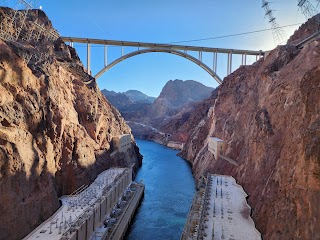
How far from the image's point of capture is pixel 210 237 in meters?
25.4

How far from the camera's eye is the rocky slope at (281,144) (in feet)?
66.2

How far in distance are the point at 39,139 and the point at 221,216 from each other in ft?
69.7

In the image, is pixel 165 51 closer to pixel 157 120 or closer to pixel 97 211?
pixel 97 211

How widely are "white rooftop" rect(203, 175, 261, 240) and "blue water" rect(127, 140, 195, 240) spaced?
809cm

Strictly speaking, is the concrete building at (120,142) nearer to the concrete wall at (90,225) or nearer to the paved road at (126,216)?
the paved road at (126,216)

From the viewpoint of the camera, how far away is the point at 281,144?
3025 centimetres

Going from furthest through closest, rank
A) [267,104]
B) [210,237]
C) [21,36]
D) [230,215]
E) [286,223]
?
[21,36] < [267,104] < [230,215] < [210,237] < [286,223]

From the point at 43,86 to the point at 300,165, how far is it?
29.3 metres

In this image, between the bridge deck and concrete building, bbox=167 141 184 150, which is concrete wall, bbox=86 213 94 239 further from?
concrete building, bbox=167 141 184 150

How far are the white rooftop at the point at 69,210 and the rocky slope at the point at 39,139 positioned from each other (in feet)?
2.78

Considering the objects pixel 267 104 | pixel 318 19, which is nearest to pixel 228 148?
pixel 267 104

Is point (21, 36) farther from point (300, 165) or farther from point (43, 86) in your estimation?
point (300, 165)

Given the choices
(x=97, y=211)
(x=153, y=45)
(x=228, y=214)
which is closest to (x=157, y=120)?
(x=153, y=45)

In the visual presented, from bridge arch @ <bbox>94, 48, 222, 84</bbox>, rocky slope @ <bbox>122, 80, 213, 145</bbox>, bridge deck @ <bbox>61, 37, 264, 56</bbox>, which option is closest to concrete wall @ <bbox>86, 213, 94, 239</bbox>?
bridge arch @ <bbox>94, 48, 222, 84</bbox>
